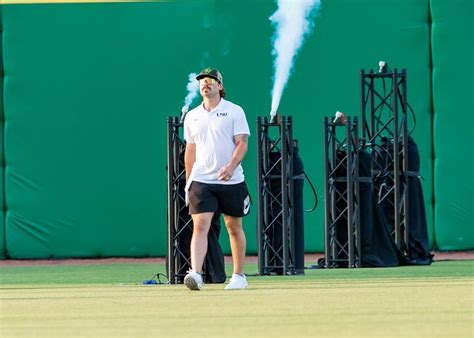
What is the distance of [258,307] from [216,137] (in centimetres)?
281

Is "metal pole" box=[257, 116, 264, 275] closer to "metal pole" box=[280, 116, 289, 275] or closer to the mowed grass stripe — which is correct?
"metal pole" box=[280, 116, 289, 275]

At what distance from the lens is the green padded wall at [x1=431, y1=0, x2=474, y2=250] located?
1967 centimetres

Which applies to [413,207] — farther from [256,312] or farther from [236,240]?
[256,312]

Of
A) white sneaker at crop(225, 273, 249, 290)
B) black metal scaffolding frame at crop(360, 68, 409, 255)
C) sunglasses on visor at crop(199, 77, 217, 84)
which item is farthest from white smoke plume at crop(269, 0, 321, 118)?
white sneaker at crop(225, 273, 249, 290)

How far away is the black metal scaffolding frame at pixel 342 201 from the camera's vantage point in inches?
653

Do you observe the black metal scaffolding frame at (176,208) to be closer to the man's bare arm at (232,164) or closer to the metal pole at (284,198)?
the metal pole at (284,198)

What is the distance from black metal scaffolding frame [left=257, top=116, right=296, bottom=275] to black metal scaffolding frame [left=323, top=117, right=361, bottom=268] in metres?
1.18

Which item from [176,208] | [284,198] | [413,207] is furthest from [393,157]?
[176,208]

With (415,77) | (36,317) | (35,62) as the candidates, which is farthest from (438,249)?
(36,317)

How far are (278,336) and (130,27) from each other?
520 inches

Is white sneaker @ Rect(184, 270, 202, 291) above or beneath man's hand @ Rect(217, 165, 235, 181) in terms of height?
beneath

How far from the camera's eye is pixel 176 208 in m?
13.8

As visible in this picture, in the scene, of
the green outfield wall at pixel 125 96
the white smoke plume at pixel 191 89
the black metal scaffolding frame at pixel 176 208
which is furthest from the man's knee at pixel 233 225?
the green outfield wall at pixel 125 96

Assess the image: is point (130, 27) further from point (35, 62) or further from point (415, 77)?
point (415, 77)
